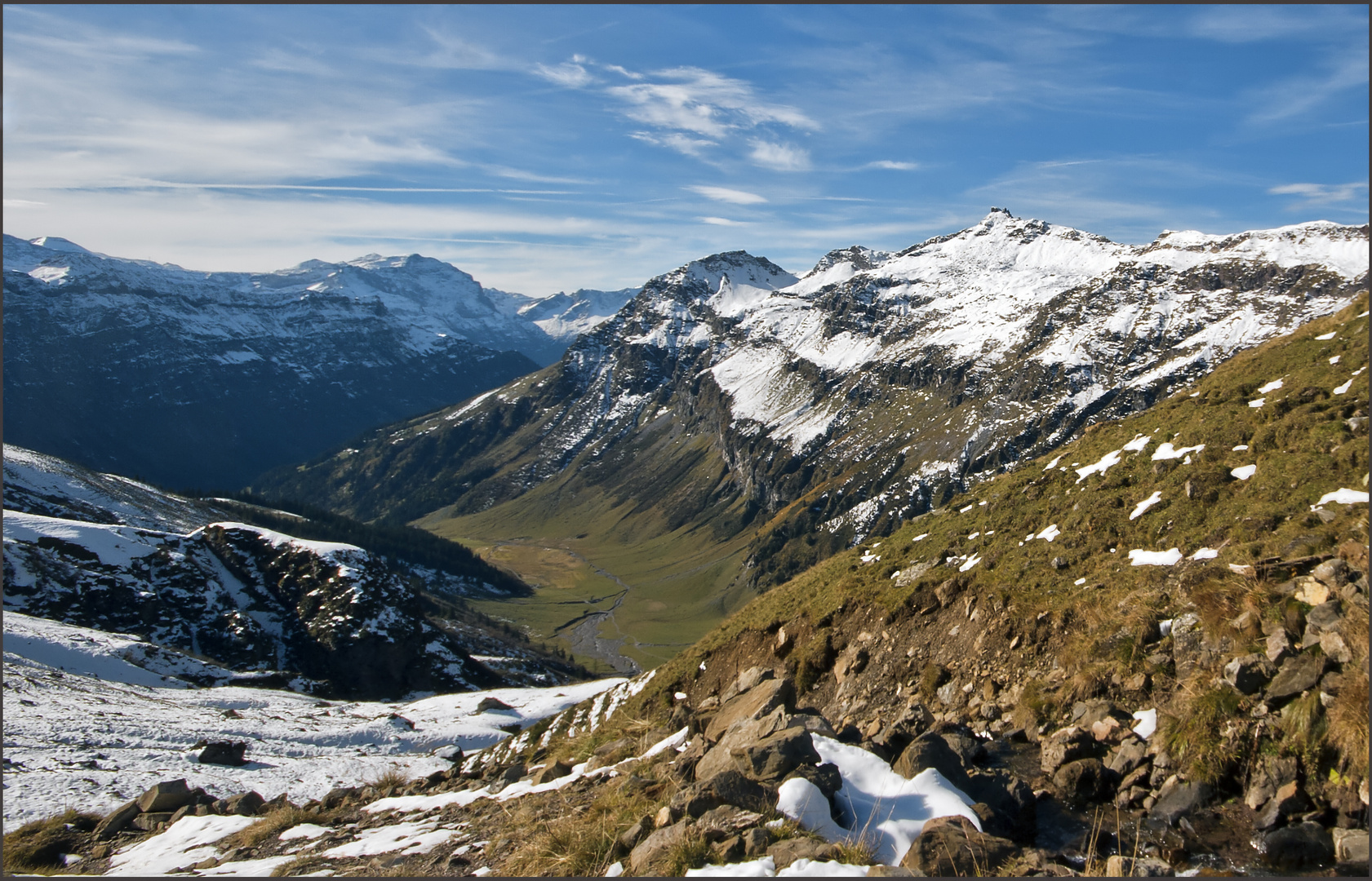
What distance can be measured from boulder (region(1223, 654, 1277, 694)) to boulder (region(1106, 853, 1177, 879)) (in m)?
3.41

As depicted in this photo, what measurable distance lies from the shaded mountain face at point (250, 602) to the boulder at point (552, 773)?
9294 cm

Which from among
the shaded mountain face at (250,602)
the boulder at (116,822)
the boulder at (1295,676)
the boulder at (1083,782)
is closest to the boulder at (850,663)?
the boulder at (1083,782)

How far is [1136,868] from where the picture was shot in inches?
363

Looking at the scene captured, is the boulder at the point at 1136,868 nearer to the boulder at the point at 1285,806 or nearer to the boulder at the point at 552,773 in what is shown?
the boulder at the point at 1285,806

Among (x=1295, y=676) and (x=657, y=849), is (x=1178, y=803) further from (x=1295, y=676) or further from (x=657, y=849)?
(x=657, y=849)

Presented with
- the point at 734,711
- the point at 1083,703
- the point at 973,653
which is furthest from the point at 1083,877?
the point at 973,653

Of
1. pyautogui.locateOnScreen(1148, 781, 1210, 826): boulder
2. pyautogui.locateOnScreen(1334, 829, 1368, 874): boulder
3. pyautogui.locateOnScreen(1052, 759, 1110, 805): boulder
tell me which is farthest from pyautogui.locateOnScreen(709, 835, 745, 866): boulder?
pyautogui.locateOnScreen(1334, 829, 1368, 874): boulder

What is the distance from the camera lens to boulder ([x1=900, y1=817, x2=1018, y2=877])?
28.9 ft

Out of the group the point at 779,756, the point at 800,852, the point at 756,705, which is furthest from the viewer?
the point at 756,705

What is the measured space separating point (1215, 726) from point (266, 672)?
368ft

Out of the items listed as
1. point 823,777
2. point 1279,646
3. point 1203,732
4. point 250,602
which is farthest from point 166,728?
point 250,602

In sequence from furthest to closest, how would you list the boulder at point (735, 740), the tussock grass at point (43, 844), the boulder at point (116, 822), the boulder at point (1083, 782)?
the boulder at point (116, 822), the tussock grass at point (43, 844), the boulder at point (735, 740), the boulder at point (1083, 782)

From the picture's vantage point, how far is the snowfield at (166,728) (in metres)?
36.4

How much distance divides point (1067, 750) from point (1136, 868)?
10.3 ft
